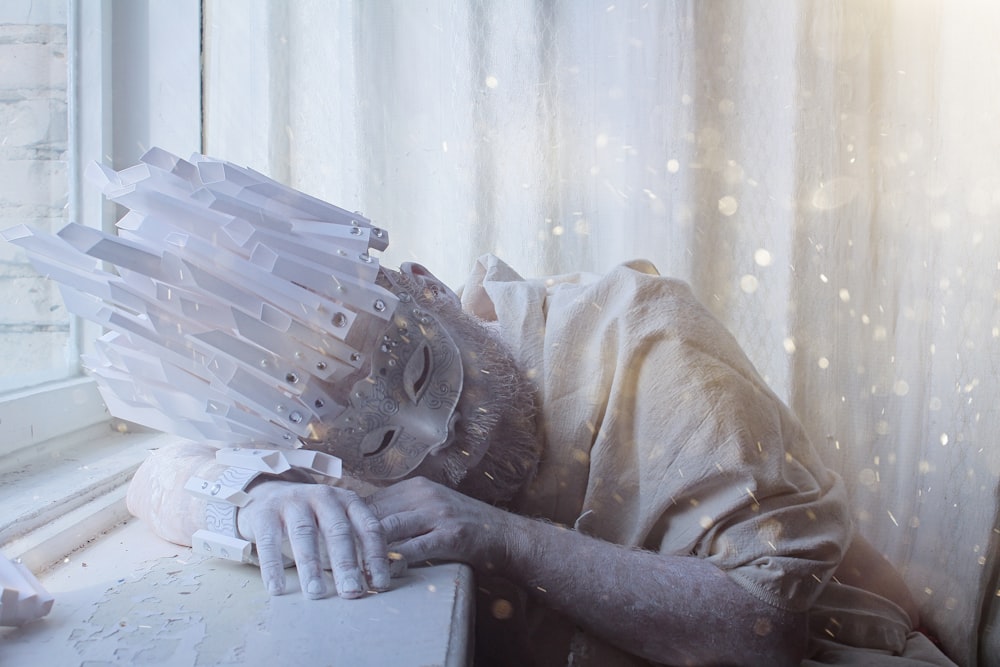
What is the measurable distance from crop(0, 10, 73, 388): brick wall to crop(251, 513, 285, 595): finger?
0.59 m

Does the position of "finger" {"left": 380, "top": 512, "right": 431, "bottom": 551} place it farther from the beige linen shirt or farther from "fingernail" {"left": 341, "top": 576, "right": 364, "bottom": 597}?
the beige linen shirt

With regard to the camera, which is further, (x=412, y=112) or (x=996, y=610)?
(x=412, y=112)

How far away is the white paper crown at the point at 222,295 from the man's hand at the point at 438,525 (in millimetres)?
121

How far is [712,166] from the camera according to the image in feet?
4.90

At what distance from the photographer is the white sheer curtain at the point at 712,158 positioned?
1.33 meters

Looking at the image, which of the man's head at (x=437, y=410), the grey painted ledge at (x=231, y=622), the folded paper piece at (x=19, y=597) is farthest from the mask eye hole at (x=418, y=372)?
the folded paper piece at (x=19, y=597)

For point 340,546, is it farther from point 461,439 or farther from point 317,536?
point 461,439

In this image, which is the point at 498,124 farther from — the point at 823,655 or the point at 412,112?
the point at 823,655

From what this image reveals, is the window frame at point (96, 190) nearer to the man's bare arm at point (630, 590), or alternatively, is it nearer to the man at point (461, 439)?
the man at point (461, 439)

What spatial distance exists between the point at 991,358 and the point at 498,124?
917 mm

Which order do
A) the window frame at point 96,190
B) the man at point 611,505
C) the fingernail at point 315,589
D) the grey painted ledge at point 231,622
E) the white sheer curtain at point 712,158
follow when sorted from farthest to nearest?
1. the white sheer curtain at point 712,158
2. the window frame at point 96,190
3. the man at point 611,505
4. the fingernail at point 315,589
5. the grey painted ledge at point 231,622

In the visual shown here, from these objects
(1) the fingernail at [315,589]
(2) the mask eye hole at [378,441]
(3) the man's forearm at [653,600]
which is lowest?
(3) the man's forearm at [653,600]

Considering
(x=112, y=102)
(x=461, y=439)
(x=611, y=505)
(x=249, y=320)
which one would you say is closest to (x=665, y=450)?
(x=611, y=505)

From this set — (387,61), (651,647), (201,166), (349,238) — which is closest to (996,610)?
(651,647)
